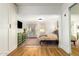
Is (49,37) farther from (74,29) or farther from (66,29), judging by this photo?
(74,29)

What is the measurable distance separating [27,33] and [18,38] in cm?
40

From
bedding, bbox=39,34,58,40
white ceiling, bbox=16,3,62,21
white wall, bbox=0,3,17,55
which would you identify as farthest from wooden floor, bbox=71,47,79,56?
white wall, bbox=0,3,17,55

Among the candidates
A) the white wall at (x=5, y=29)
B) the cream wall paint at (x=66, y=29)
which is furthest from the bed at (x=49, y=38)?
the white wall at (x=5, y=29)

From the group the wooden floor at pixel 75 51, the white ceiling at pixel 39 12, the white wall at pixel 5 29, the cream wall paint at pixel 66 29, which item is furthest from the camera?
the white ceiling at pixel 39 12

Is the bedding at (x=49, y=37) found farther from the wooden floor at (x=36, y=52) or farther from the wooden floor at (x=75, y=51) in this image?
the wooden floor at (x=75, y=51)

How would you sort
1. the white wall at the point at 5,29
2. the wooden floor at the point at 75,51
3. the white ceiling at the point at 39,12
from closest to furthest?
the white wall at the point at 5,29
the wooden floor at the point at 75,51
the white ceiling at the point at 39,12

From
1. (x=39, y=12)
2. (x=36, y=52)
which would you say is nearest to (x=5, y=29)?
(x=36, y=52)

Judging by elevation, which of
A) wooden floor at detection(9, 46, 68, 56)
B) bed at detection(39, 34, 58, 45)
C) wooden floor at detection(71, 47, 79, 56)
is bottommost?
wooden floor at detection(9, 46, 68, 56)

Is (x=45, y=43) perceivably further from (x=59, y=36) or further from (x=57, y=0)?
(x=57, y=0)

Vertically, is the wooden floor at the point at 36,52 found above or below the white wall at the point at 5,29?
below

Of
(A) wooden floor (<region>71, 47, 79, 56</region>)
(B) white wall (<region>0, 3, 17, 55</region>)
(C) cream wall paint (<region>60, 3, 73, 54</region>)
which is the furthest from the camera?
(C) cream wall paint (<region>60, 3, 73, 54</region>)

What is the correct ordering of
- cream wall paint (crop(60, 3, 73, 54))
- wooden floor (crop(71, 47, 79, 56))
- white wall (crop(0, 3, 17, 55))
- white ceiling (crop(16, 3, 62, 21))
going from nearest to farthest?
white wall (crop(0, 3, 17, 55)) < wooden floor (crop(71, 47, 79, 56)) < cream wall paint (crop(60, 3, 73, 54)) < white ceiling (crop(16, 3, 62, 21))

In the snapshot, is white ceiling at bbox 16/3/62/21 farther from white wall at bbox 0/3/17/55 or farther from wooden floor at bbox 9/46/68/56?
wooden floor at bbox 9/46/68/56

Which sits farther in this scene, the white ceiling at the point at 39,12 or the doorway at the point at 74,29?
the white ceiling at the point at 39,12
